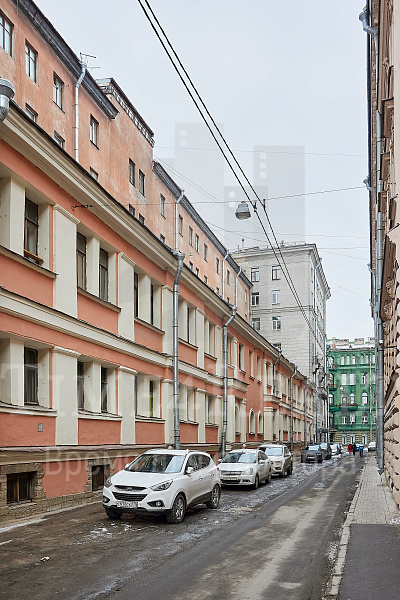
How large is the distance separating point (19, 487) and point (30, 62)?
14145 mm

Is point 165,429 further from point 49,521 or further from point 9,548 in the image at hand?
point 9,548

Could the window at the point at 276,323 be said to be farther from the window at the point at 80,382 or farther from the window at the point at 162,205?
the window at the point at 80,382

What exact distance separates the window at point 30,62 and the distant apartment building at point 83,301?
3 centimetres

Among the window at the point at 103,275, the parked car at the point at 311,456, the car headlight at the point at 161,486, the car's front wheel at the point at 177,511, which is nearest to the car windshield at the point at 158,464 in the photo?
the car's front wheel at the point at 177,511

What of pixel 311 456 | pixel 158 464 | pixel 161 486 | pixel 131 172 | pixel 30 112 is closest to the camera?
pixel 161 486

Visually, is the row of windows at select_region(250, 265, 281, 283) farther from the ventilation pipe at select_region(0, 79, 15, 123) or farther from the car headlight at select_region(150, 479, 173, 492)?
the ventilation pipe at select_region(0, 79, 15, 123)

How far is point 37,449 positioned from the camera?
14273mm

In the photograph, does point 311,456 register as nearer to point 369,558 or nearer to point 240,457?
point 240,457

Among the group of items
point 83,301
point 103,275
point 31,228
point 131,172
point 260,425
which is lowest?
point 260,425

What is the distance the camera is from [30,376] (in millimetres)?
15000

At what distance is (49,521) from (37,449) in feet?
5.72


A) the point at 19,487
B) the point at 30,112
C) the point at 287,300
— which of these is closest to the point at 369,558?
the point at 19,487

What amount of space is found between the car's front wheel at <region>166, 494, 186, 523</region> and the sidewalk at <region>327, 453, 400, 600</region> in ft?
10.7

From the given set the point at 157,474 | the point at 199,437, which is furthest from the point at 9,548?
the point at 199,437
